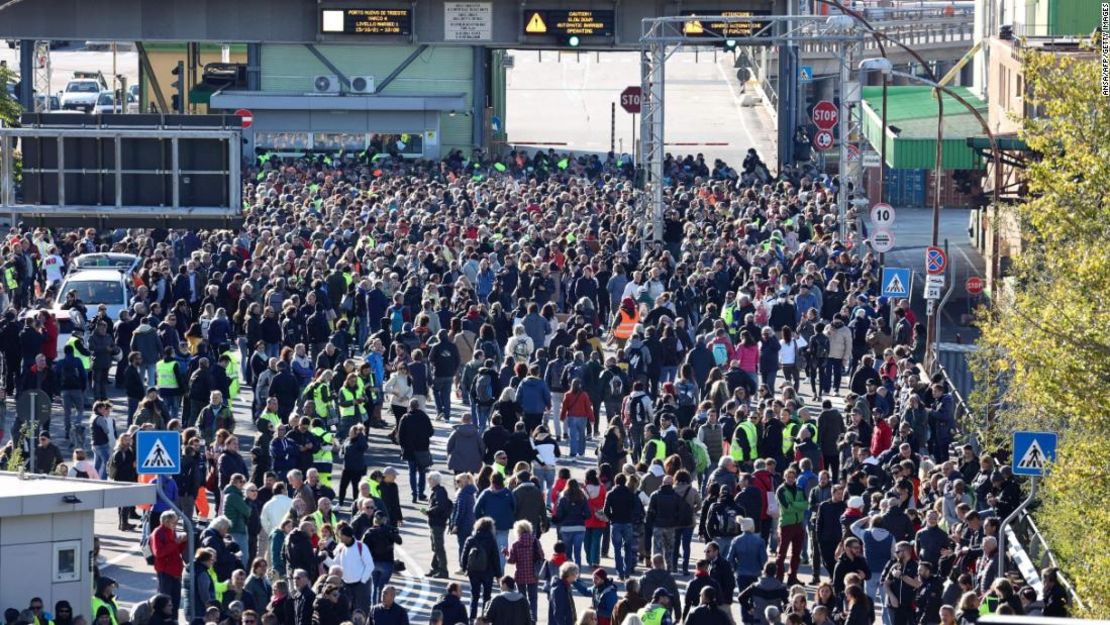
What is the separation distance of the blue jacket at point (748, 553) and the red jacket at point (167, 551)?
15.5 feet

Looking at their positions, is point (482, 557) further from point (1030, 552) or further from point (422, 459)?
point (1030, 552)

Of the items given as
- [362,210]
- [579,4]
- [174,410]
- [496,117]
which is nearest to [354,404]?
[174,410]

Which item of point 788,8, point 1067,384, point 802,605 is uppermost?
point 788,8

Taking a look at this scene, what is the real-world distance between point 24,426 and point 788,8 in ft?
135

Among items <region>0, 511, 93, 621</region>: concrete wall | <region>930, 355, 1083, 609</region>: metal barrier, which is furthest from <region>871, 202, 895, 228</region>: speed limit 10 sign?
<region>0, 511, 93, 621</region>: concrete wall

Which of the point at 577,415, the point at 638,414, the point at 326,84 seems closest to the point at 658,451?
the point at 638,414

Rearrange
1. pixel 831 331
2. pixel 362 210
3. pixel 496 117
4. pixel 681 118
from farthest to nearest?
pixel 681 118
pixel 496 117
pixel 362 210
pixel 831 331

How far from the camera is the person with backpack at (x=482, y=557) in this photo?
19.3 meters

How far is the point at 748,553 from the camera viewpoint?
19.9 meters

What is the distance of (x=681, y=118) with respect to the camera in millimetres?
86750

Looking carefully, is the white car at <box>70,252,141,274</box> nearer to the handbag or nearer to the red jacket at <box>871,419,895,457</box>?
the handbag

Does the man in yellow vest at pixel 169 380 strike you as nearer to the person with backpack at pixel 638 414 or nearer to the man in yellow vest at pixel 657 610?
the person with backpack at pixel 638 414

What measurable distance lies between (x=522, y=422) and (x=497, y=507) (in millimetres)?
2662

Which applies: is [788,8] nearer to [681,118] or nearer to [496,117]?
[496,117]
